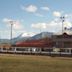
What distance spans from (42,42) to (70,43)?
43.5 ft

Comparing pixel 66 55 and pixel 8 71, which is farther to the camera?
pixel 66 55

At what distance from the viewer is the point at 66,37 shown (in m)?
77.7

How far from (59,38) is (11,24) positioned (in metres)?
30.9

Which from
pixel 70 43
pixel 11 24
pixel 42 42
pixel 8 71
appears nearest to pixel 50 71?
pixel 8 71

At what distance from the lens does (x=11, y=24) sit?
105 meters

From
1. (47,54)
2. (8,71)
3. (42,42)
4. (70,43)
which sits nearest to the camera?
(8,71)

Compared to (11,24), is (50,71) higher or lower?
lower

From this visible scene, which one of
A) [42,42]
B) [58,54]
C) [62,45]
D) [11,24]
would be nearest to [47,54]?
[58,54]

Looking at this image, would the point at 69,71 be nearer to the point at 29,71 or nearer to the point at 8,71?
the point at 29,71

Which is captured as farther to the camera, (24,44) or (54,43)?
(24,44)

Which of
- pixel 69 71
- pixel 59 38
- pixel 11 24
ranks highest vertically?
pixel 11 24

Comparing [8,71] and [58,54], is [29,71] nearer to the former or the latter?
[8,71]

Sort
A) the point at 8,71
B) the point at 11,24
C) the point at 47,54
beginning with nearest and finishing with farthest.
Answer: the point at 8,71 → the point at 47,54 → the point at 11,24

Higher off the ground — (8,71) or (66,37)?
(66,37)
